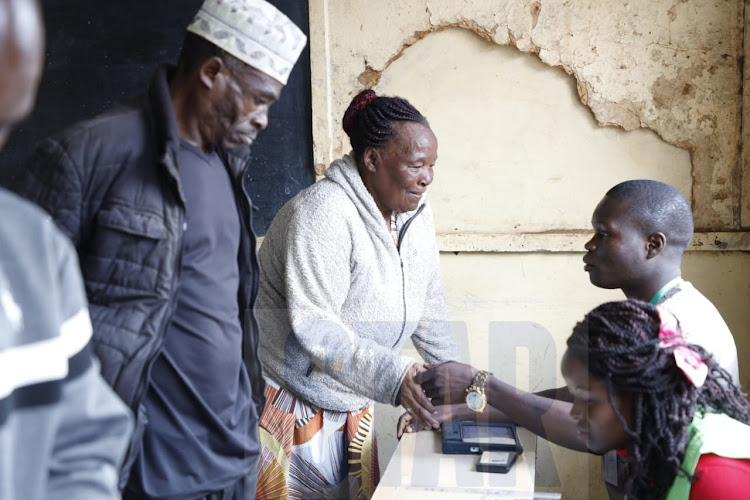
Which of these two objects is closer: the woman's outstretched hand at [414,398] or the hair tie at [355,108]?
the woman's outstretched hand at [414,398]

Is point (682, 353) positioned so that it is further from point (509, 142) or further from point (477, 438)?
point (509, 142)

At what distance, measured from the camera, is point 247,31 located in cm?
166

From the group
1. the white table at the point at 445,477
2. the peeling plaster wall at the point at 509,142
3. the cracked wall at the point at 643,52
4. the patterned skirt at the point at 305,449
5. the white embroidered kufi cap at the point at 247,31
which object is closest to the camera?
the white embroidered kufi cap at the point at 247,31

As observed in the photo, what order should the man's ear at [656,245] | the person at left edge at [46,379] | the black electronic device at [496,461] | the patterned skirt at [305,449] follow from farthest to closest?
the patterned skirt at [305,449] < the man's ear at [656,245] < the black electronic device at [496,461] < the person at left edge at [46,379]

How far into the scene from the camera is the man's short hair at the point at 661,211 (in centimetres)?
230

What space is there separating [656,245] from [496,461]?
30.7 inches

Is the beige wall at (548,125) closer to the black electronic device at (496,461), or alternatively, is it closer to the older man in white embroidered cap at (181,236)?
the black electronic device at (496,461)

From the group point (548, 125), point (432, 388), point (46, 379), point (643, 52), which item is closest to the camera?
point (46, 379)

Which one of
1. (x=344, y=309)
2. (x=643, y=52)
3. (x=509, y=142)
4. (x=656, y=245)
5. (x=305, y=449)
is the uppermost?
(x=643, y=52)

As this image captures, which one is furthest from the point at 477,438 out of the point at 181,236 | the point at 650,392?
the point at 181,236

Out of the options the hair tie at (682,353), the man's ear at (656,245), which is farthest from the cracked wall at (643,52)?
the hair tie at (682,353)

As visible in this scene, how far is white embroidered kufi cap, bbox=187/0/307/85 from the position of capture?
166 centimetres

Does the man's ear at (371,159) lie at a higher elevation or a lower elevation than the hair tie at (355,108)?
lower

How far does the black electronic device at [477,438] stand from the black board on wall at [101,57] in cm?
192
